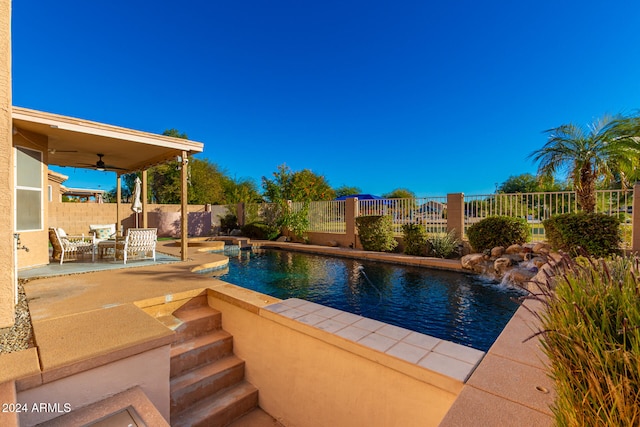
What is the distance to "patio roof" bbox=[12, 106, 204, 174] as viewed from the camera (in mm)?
5527

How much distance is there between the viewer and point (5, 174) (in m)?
2.84

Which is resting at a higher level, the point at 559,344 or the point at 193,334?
the point at 559,344

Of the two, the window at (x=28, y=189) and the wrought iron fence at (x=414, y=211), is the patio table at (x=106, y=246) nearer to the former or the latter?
the window at (x=28, y=189)

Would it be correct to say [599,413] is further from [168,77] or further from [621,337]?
[168,77]

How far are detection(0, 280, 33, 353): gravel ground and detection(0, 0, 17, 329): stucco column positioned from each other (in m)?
0.12

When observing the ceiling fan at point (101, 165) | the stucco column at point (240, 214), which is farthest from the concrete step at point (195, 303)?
the stucco column at point (240, 214)

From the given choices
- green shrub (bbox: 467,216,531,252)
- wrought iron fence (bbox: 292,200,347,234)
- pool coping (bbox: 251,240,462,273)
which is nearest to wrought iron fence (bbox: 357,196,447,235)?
wrought iron fence (bbox: 292,200,347,234)

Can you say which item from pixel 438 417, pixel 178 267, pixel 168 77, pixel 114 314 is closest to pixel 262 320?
pixel 114 314

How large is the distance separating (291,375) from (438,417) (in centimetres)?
159

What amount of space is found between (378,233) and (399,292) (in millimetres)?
5070

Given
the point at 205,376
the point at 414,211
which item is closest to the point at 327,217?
the point at 414,211

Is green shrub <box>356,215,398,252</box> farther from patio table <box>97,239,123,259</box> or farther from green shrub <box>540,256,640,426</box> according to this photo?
green shrub <box>540,256,640,426</box>

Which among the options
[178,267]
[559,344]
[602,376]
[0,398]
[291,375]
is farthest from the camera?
[178,267]

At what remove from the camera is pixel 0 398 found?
1.81 meters
